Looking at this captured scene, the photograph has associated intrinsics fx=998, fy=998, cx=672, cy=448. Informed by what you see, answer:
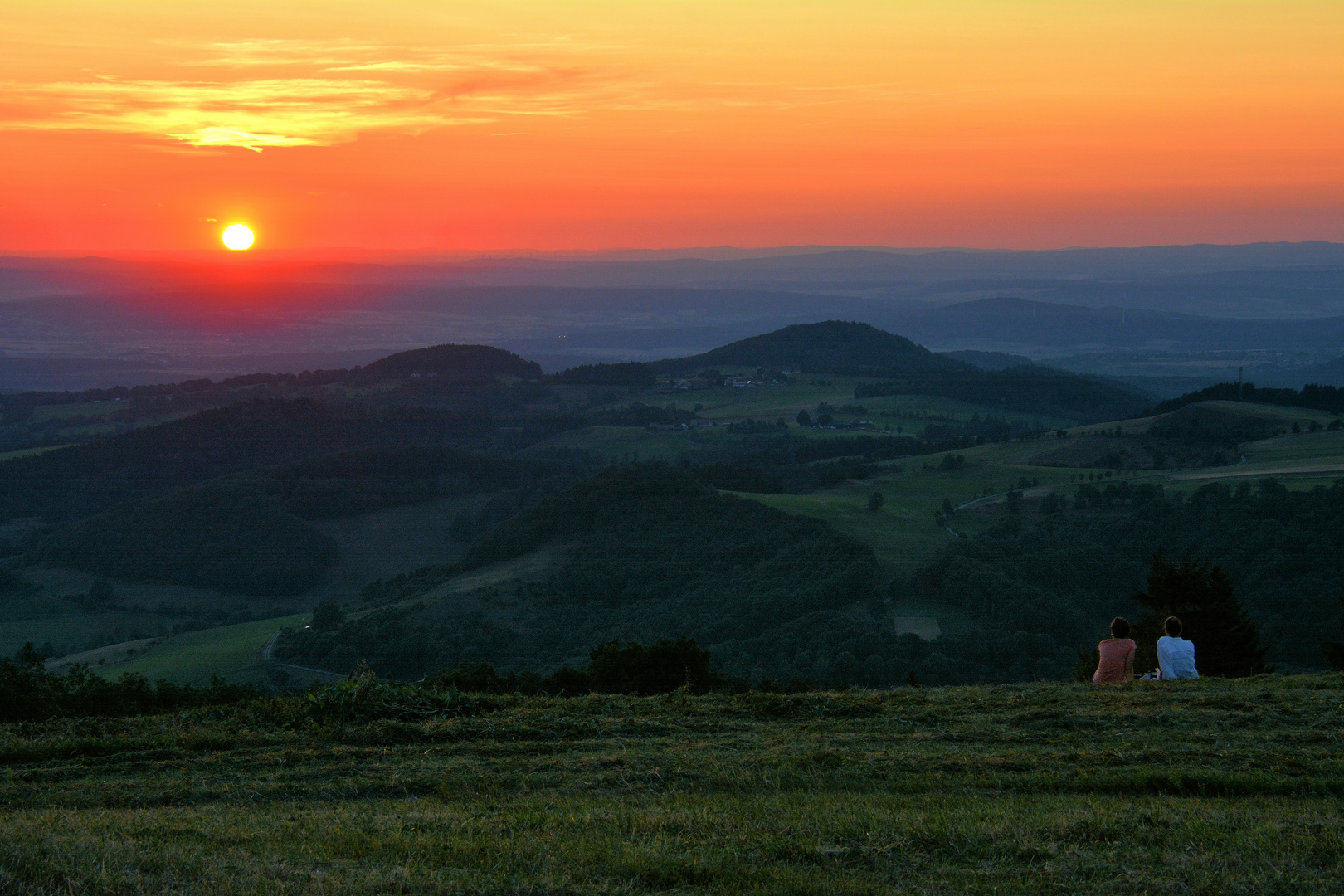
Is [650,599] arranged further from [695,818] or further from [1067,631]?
[695,818]

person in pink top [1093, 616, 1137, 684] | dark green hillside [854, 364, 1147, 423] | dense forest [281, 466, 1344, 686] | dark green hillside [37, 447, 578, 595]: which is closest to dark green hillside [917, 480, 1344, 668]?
dense forest [281, 466, 1344, 686]

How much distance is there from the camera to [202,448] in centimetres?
11562

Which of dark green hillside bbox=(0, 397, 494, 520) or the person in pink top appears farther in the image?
dark green hillside bbox=(0, 397, 494, 520)

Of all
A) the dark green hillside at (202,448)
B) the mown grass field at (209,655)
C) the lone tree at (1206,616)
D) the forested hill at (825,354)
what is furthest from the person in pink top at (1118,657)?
the forested hill at (825,354)

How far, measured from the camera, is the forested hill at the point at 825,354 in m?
167

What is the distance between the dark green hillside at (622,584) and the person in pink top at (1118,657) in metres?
26.0

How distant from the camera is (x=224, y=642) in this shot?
5181 centimetres

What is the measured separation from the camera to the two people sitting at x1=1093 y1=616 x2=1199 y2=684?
12.3 m

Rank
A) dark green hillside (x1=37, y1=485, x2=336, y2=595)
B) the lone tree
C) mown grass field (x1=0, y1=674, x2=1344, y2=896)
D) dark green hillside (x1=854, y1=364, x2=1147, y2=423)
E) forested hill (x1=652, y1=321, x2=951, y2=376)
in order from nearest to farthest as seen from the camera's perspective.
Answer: mown grass field (x1=0, y1=674, x2=1344, y2=896) → the lone tree → dark green hillside (x1=37, y1=485, x2=336, y2=595) → dark green hillside (x1=854, y1=364, x2=1147, y2=423) → forested hill (x1=652, y1=321, x2=951, y2=376)

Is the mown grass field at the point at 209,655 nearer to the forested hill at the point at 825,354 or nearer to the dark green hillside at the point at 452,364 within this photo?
the dark green hillside at the point at 452,364

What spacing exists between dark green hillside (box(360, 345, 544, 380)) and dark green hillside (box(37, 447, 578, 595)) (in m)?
55.8

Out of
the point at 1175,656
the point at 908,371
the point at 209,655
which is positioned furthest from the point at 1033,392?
the point at 1175,656

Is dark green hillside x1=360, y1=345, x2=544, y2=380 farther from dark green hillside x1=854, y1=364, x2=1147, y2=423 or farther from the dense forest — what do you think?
the dense forest

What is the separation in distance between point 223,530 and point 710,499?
45945 millimetres
